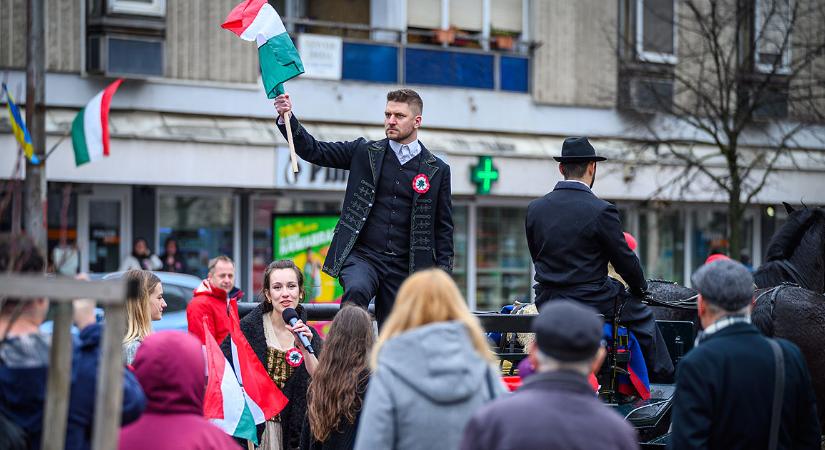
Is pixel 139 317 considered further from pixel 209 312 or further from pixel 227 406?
pixel 209 312

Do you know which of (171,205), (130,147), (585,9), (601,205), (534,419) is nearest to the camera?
(534,419)

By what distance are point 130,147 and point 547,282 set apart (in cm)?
1276

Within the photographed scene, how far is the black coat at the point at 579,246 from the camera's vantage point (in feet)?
23.4

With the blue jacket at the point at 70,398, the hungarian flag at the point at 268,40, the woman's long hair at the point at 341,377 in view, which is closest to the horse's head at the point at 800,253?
the hungarian flag at the point at 268,40

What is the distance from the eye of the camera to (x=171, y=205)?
2027 centimetres

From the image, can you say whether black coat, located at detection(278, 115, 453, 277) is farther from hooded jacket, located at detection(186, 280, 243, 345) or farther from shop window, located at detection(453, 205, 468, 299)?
shop window, located at detection(453, 205, 468, 299)

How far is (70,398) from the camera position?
4484mm

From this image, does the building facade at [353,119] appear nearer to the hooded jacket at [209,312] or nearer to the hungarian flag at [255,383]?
the hooded jacket at [209,312]

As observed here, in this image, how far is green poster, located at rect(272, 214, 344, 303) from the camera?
20.3 m

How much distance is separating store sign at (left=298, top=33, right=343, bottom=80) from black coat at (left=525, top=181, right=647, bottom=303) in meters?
13.5

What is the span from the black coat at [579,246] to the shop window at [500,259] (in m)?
16.0

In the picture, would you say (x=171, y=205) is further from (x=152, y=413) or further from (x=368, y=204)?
(x=152, y=413)

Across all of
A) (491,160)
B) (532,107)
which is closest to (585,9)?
(532,107)

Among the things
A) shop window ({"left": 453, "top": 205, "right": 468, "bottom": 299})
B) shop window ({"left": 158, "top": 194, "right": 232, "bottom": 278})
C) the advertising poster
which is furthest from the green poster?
shop window ({"left": 453, "top": 205, "right": 468, "bottom": 299})
